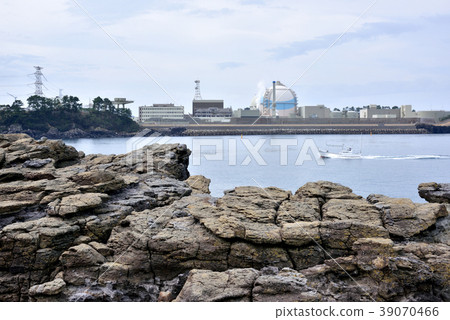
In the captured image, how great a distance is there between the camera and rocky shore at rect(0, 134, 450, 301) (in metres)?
8.29

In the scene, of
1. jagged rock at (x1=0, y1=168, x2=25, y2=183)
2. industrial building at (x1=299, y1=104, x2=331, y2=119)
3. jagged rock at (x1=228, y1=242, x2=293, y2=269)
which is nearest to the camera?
jagged rock at (x1=228, y1=242, x2=293, y2=269)

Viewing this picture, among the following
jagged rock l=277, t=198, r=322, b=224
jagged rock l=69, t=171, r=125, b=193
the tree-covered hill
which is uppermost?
the tree-covered hill

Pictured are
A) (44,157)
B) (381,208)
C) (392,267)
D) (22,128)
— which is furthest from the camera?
(22,128)

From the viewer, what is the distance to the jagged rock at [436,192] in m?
13.0

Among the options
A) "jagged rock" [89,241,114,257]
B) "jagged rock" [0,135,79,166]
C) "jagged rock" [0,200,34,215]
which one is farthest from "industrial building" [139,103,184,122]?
"jagged rock" [89,241,114,257]

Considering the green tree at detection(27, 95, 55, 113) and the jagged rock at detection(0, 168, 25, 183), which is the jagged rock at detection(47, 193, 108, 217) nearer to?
the jagged rock at detection(0, 168, 25, 183)

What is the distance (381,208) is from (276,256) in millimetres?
3592

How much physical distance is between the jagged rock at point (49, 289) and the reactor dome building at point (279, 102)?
441 feet

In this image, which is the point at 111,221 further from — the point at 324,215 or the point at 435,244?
the point at 435,244

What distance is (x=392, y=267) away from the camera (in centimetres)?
833

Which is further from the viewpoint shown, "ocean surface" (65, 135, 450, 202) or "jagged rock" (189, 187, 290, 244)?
"ocean surface" (65, 135, 450, 202)

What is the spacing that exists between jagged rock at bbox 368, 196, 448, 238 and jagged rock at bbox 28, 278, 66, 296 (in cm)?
A: 810
